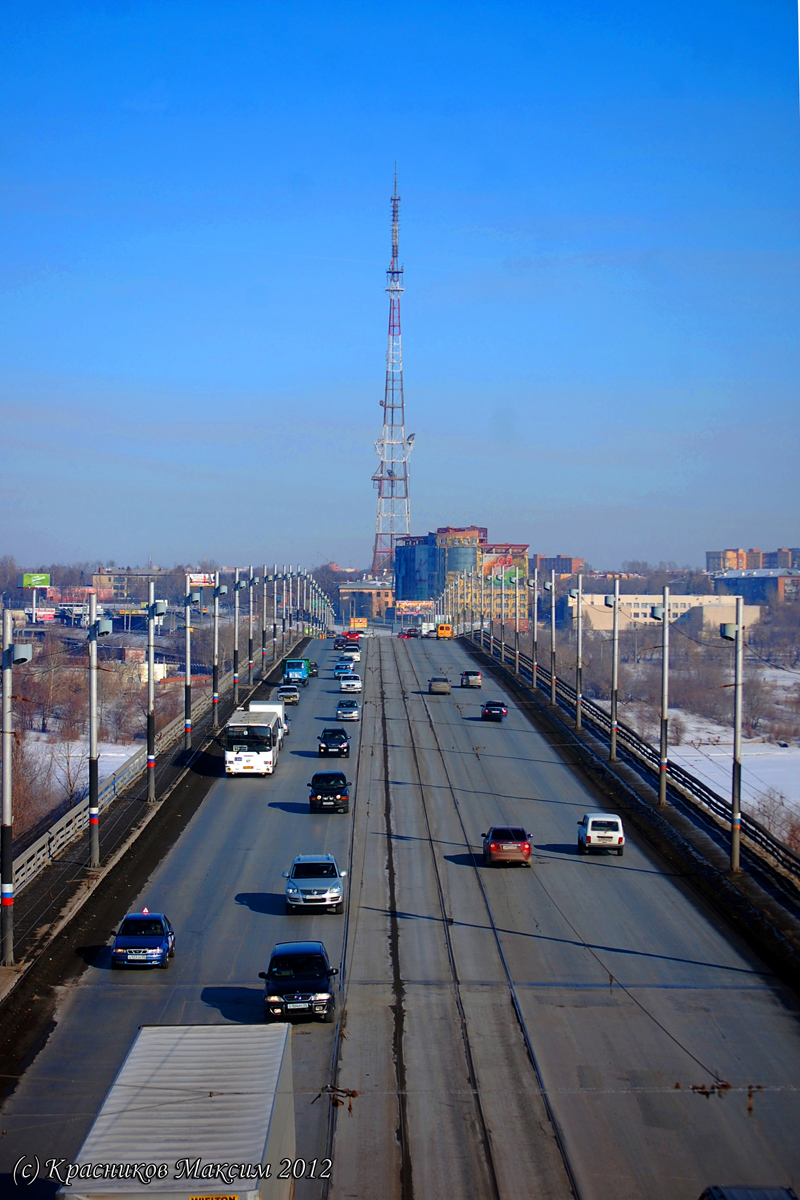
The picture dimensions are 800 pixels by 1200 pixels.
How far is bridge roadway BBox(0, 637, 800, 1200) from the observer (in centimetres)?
1516

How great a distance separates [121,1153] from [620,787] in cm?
3446

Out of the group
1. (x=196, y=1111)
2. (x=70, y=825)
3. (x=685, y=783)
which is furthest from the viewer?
(x=685, y=783)

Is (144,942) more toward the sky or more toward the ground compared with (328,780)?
more toward the ground

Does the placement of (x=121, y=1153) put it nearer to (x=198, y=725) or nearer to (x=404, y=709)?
(x=198, y=725)

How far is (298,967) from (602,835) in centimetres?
1524

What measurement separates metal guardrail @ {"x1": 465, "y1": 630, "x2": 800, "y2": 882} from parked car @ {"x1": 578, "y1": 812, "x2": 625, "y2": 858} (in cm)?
374

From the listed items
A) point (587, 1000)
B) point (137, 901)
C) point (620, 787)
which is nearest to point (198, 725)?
point (620, 787)

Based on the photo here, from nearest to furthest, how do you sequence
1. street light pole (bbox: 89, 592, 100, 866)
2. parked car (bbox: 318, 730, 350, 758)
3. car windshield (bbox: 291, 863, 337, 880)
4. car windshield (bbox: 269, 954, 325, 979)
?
car windshield (bbox: 269, 954, 325, 979)
car windshield (bbox: 291, 863, 337, 880)
street light pole (bbox: 89, 592, 100, 866)
parked car (bbox: 318, 730, 350, 758)

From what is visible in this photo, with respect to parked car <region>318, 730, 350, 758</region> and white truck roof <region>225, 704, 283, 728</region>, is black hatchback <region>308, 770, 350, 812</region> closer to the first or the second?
white truck roof <region>225, 704, 283, 728</region>

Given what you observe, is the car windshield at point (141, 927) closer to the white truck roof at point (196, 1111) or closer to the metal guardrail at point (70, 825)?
the metal guardrail at point (70, 825)

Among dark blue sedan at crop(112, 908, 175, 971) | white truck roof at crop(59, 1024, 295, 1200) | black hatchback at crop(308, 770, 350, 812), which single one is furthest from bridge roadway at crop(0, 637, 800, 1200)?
white truck roof at crop(59, 1024, 295, 1200)

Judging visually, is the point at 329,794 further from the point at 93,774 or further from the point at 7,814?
the point at 7,814

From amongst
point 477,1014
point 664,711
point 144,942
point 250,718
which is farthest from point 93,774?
point 664,711

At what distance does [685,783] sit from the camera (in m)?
41.2
